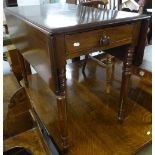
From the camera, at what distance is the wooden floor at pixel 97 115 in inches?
45.9

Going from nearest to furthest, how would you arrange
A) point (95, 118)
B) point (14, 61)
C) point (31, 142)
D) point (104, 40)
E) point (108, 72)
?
1. point (104, 40)
2. point (31, 142)
3. point (95, 118)
4. point (108, 72)
5. point (14, 61)

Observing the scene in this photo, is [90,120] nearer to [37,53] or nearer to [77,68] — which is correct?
[37,53]

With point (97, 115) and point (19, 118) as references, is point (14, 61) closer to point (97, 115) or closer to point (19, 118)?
point (19, 118)

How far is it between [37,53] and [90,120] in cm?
68

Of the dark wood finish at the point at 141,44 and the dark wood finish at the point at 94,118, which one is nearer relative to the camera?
the dark wood finish at the point at 141,44

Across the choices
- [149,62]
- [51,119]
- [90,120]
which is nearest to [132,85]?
[149,62]

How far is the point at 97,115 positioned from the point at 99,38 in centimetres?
71

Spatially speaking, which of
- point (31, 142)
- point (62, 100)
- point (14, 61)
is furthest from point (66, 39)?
point (14, 61)

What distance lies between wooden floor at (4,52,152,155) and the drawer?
2.05 feet

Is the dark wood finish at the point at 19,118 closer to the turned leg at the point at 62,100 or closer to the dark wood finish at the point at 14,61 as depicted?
the turned leg at the point at 62,100

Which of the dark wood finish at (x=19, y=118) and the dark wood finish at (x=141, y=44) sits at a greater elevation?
the dark wood finish at (x=141, y=44)

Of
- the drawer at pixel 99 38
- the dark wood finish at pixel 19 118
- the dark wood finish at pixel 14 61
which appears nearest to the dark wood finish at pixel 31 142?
the dark wood finish at pixel 19 118

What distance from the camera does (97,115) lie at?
1410 millimetres

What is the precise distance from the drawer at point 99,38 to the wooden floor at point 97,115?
2.05ft
